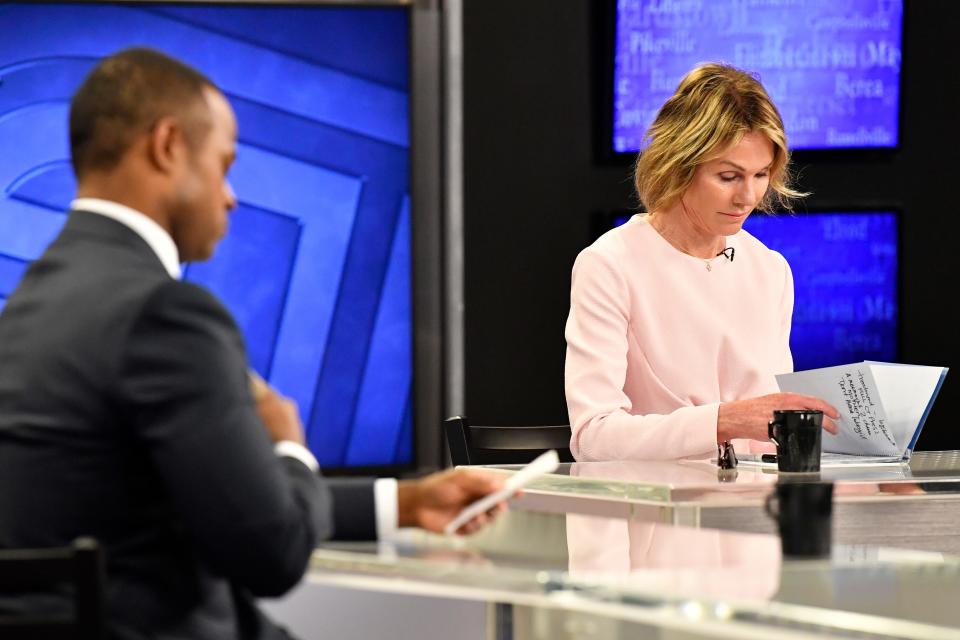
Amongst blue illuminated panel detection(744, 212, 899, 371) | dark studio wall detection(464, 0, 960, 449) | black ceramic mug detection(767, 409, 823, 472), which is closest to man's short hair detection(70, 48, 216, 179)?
black ceramic mug detection(767, 409, 823, 472)

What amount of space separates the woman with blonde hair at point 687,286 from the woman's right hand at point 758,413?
0.96 ft

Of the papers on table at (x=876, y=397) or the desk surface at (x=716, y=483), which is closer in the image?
the desk surface at (x=716, y=483)

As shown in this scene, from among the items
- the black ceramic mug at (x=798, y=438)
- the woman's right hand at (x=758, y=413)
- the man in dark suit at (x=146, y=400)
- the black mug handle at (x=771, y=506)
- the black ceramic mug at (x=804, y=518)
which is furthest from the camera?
the woman's right hand at (x=758, y=413)

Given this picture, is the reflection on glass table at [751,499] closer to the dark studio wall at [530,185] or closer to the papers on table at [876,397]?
the papers on table at [876,397]

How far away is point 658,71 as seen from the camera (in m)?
5.07

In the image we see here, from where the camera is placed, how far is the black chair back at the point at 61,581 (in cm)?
129

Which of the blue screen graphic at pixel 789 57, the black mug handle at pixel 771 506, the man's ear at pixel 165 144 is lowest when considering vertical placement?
the black mug handle at pixel 771 506

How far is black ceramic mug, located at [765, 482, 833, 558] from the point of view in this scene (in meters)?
1.66

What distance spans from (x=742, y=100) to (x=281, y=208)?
8.09 feet

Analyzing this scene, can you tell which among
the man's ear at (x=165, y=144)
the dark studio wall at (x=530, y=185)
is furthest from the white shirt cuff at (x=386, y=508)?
the dark studio wall at (x=530, y=185)

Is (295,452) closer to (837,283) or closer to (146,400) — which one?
(146,400)

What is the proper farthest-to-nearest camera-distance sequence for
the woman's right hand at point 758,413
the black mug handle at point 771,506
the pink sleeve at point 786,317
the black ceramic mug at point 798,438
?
the pink sleeve at point 786,317
the woman's right hand at point 758,413
the black ceramic mug at point 798,438
the black mug handle at point 771,506

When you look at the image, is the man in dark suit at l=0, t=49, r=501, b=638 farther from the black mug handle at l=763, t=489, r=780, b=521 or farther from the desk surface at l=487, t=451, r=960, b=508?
the desk surface at l=487, t=451, r=960, b=508

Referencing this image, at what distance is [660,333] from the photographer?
3.09 metres
